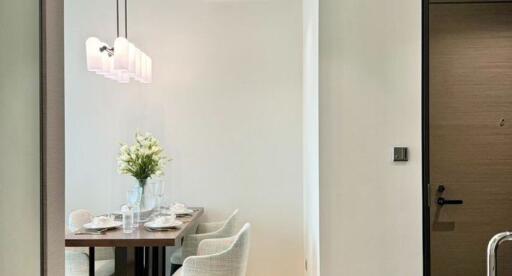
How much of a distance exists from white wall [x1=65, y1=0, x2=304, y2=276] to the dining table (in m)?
0.76

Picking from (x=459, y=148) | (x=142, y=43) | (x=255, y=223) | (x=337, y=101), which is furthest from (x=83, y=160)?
(x=459, y=148)

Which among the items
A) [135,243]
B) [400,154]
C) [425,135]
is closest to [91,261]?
[135,243]

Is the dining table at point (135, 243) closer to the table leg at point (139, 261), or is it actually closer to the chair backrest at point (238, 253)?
the table leg at point (139, 261)

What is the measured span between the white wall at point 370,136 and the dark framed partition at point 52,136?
170cm

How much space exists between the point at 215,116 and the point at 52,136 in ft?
9.47

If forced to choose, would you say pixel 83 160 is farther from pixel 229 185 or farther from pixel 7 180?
pixel 7 180

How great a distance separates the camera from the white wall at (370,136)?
2.60 m

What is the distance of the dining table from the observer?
8.78ft

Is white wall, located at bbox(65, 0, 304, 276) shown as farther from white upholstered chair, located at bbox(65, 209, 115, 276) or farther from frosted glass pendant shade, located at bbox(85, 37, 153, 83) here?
frosted glass pendant shade, located at bbox(85, 37, 153, 83)

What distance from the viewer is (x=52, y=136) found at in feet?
3.96

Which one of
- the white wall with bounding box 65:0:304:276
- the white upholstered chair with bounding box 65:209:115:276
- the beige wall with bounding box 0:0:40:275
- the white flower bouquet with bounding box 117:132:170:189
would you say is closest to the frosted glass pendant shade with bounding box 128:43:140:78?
the white flower bouquet with bounding box 117:132:170:189

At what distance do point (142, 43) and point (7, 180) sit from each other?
10.6 feet

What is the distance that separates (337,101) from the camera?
2.61 m

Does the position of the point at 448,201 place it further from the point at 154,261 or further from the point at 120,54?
the point at 120,54
